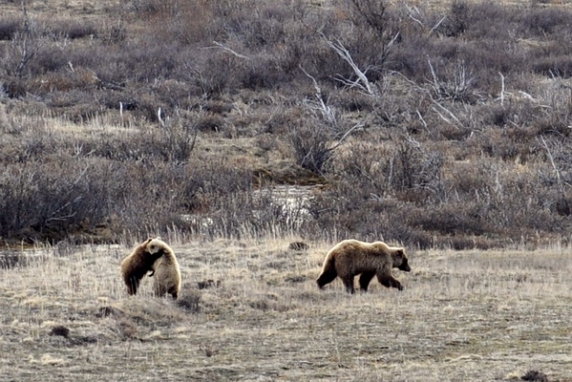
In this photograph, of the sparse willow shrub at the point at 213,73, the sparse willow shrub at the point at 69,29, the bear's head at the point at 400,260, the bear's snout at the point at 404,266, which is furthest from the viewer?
the sparse willow shrub at the point at 69,29

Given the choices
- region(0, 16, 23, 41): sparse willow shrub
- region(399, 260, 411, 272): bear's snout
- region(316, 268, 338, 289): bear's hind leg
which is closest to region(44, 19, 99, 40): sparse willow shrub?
region(0, 16, 23, 41): sparse willow shrub

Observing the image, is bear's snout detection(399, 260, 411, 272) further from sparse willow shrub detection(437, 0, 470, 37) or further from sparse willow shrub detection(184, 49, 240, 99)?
sparse willow shrub detection(437, 0, 470, 37)

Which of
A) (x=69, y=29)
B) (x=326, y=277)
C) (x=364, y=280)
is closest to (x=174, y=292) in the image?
(x=326, y=277)

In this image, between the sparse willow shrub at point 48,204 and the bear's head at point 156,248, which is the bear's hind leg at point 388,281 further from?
the sparse willow shrub at point 48,204

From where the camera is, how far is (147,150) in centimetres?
2420

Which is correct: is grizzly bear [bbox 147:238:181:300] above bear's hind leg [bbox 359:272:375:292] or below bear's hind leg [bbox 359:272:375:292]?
above

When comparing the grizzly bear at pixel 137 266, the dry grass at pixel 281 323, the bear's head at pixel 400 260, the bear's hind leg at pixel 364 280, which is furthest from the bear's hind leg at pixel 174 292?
the bear's head at pixel 400 260

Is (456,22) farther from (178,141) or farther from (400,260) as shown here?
(400,260)

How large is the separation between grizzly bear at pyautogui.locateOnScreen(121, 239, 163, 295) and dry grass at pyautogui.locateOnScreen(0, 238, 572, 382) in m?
0.15

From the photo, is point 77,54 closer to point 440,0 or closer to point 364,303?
point 440,0

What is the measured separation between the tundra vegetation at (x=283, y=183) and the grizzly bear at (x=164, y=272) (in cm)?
16

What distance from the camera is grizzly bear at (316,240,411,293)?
13.2 meters

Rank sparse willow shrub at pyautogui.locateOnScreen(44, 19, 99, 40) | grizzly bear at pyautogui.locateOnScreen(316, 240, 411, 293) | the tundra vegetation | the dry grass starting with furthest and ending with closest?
sparse willow shrub at pyautogui.locateOnScreen(44, 19, 99, 40) < grizzly bear at pyautogui.locateOnScreen(316, 240, 411, 293) < the tundra vegetation < the dry grass

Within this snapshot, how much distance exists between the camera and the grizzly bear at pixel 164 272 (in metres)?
12.4
